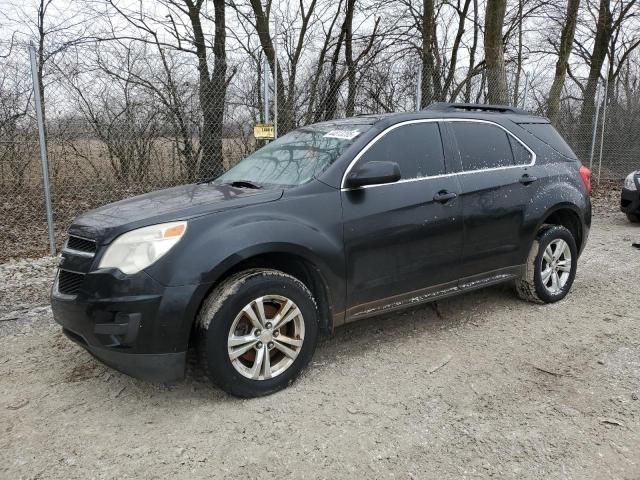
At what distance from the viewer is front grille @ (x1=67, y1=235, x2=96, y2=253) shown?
2795mm

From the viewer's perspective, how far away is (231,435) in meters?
2.60

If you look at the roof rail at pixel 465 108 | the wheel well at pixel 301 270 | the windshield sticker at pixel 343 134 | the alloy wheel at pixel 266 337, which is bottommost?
the alloy wheel at pixel 266 337

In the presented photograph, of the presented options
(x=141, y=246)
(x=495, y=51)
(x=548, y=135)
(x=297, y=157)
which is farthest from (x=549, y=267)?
(x=495, y=51)

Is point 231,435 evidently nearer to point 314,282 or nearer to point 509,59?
point 314,282

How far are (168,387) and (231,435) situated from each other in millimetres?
711

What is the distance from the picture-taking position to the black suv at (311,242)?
2.66 metres

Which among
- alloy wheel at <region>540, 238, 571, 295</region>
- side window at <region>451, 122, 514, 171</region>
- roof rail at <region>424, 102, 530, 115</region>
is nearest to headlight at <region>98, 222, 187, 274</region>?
side window at <region>451, 122, 514, 171</region>

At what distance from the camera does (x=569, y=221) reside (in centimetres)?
470

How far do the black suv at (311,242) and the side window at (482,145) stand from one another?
0.04 ft

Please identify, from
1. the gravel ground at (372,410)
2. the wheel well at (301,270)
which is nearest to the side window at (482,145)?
the gravel ground at (372,410)

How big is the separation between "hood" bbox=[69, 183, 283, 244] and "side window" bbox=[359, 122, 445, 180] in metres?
0.84

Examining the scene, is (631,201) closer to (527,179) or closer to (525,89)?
(525,89)

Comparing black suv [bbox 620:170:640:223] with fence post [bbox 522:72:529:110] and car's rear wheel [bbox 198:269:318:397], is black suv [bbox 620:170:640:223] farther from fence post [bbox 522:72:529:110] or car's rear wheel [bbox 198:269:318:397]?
car's rear wheel [bbox 198:269:318:397]

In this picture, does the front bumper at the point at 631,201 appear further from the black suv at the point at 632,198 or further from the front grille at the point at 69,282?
the front grille at the point at 69,282
